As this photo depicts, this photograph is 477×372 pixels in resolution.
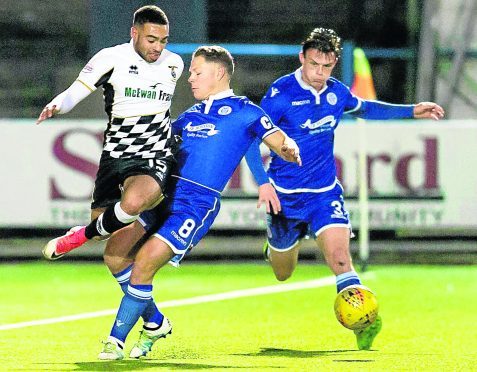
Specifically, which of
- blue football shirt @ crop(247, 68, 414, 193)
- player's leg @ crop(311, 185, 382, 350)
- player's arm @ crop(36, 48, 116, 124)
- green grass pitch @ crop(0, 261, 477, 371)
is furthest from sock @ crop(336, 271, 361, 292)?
player's arm @ crop(36, 48, 116, 124)

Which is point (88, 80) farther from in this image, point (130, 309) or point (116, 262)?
point (130, 309)

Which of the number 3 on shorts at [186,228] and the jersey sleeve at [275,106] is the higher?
the jersey sleeve at [275,106]

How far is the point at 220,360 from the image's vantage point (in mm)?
8688

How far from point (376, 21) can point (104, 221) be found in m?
12.7

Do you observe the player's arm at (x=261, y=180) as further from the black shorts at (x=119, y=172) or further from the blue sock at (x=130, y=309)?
the blue sock at (x=130, y=309)

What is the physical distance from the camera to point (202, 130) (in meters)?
9.01

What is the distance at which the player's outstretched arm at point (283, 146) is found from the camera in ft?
28.7

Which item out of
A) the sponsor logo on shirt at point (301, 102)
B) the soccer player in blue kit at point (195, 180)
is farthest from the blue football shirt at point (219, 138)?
the sponsor logo on shirt at point (301, 102)

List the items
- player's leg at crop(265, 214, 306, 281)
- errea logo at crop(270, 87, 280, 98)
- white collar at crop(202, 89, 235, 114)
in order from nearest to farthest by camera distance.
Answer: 1. white collar at crop(202, 89, 235, 114)
2. errea logo at crop(270, 87, 280, 98)
3. player's leg at crop(265, 214, 306, 281)

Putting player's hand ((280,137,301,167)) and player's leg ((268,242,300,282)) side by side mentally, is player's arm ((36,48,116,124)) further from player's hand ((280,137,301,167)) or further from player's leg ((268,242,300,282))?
player's leg ((268,242,300,282))

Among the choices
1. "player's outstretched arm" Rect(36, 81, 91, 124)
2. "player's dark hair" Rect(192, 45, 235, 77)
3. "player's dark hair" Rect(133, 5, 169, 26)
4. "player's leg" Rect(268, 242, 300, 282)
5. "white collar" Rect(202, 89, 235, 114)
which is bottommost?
"player's leg" Rect(268, 242, 300, 282)

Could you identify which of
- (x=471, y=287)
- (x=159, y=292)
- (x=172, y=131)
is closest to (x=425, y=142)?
(x=471, y=287)

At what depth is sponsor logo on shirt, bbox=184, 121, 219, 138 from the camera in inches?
353

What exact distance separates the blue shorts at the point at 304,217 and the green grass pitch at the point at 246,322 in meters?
0.68
